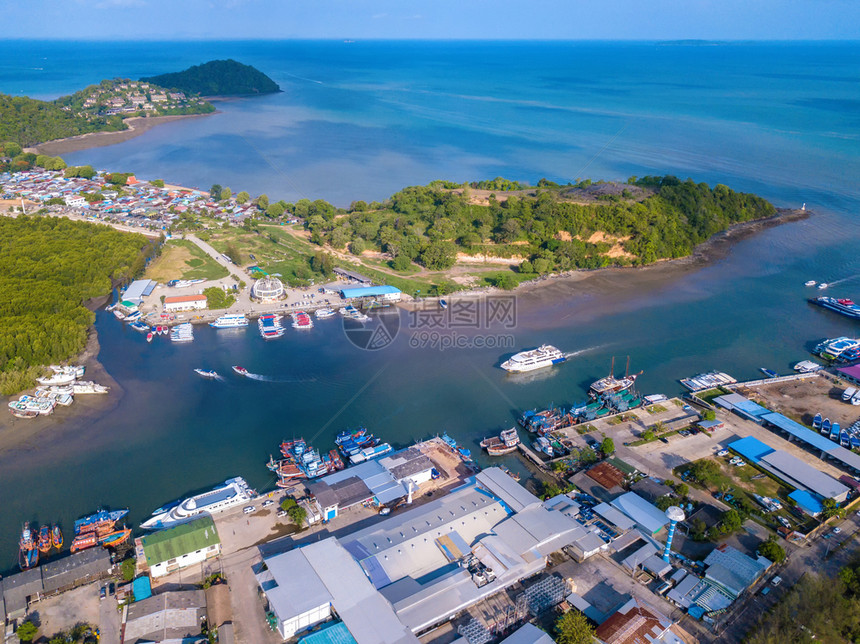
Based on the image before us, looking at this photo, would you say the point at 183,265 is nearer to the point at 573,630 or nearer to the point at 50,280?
the point at 50,280

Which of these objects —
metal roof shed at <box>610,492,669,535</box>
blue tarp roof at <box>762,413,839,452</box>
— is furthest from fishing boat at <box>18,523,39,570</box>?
blue tarp roof at <box>762,413,839,452</box>

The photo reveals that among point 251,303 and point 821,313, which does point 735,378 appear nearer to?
point 821,313

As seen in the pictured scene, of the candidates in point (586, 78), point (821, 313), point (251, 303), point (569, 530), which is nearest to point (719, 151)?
point (821, 313)

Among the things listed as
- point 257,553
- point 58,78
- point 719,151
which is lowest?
point 257,553

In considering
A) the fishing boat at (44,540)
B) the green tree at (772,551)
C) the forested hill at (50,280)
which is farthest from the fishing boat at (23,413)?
the green tree at (772,551)

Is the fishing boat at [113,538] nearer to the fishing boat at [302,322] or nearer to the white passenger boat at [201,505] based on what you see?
the white passenger boat at [201,505]

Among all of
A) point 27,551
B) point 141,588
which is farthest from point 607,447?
point 27,551

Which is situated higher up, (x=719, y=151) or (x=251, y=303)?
Answer: (x=719, y=151)
